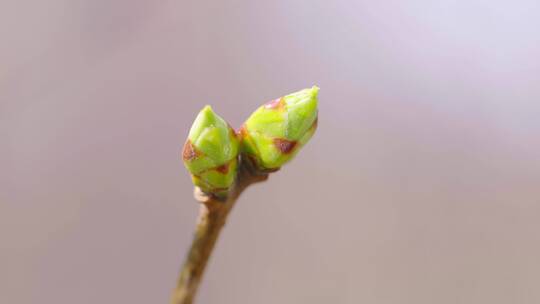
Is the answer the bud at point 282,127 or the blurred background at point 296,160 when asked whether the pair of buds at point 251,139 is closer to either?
the bud at point 282,127

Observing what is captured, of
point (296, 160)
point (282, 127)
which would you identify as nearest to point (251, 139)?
point (282, 127)

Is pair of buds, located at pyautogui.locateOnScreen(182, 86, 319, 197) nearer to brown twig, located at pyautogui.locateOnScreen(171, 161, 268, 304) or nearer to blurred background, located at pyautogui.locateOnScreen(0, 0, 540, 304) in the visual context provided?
brown twig, located at pyautogui.locateOnScreen(171, 161, 268, 304)

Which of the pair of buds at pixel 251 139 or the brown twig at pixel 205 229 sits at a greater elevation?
the pair of buds at pixel 251 139

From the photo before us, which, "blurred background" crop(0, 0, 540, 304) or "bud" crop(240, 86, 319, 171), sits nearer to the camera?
"bud" crop(240, 86, 319, 171)

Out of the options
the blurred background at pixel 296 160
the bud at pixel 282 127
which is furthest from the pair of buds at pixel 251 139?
the blurred background at pixel 296 160

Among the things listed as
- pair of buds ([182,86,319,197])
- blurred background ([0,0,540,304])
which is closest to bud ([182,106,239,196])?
pair of buds ([182,86,319,197])

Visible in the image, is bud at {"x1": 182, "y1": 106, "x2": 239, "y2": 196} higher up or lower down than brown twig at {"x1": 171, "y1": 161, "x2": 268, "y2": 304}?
higher up
